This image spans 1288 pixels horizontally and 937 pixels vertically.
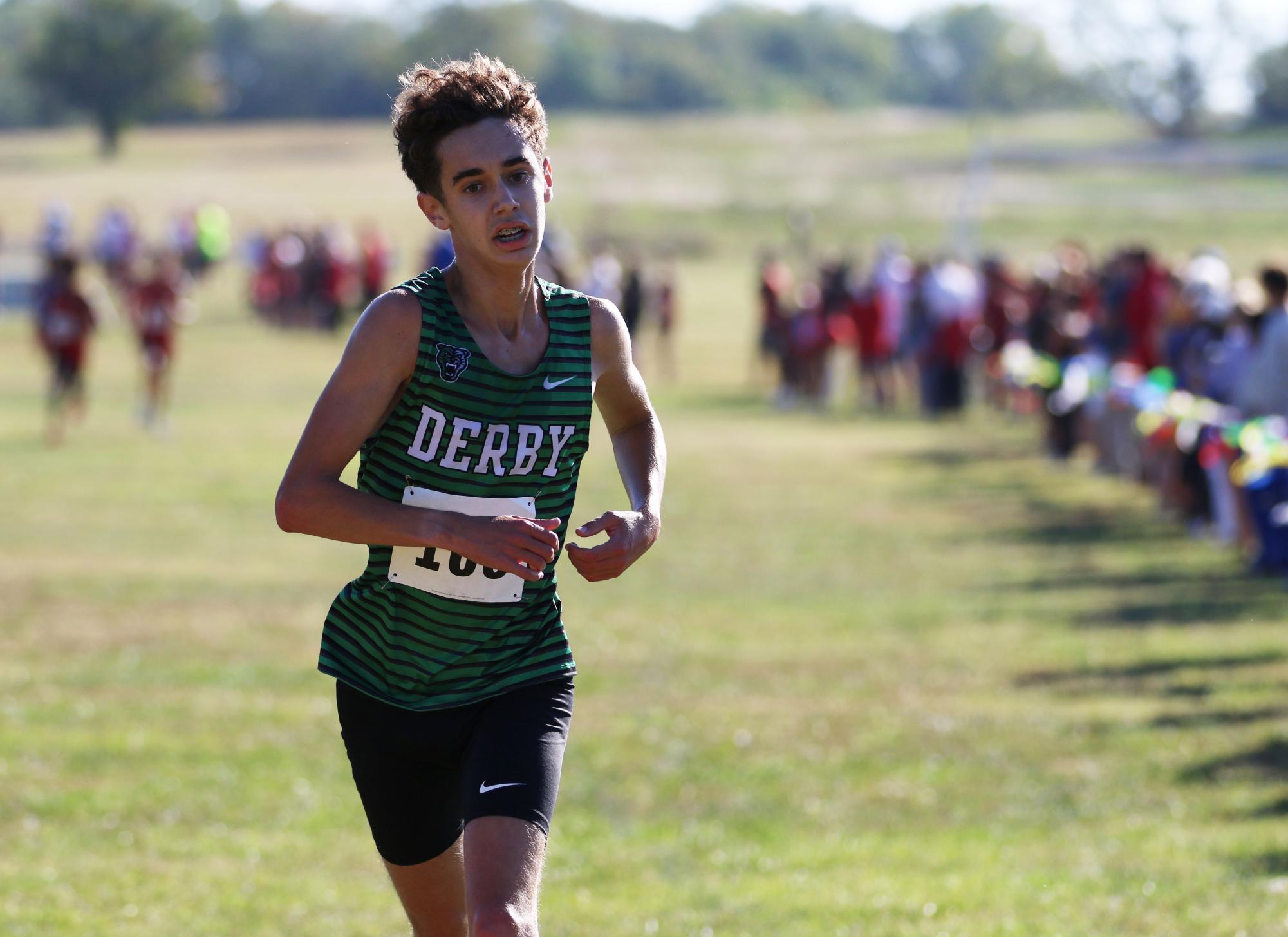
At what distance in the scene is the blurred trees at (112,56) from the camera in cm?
8656

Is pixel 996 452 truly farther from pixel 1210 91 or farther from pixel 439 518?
pixel 1210 91

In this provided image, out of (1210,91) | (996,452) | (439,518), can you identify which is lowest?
(996,452)

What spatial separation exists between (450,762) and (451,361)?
2.75ft

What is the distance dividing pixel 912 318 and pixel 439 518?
2283 cm

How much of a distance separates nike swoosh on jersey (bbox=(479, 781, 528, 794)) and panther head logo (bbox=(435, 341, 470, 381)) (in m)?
0.81

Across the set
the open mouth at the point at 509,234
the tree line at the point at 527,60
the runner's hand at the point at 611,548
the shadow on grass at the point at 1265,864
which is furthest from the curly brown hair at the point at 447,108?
the tree line at the point at 527,60

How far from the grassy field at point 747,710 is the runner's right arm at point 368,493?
262 centimetres

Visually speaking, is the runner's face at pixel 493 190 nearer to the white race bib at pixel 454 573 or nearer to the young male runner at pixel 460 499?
the young male runner at pixel 460 499

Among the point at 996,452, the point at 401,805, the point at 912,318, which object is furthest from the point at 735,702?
the point at 912,318

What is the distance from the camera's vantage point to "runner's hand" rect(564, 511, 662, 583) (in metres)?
3.54

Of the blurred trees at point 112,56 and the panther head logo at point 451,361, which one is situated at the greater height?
the blurred trees at point 112,56

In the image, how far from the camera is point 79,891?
20.4 feet

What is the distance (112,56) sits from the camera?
88.1 meters

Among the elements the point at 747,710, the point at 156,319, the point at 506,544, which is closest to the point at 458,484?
the point at 506,544
